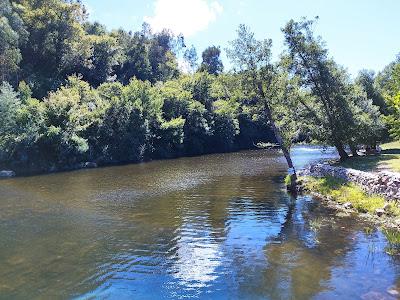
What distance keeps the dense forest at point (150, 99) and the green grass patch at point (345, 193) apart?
11.4 ft

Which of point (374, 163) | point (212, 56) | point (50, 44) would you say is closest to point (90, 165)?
point (374, 163)

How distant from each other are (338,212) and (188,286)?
12660 millimetres

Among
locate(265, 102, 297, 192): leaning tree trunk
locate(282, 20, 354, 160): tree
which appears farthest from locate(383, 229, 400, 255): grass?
locate(282, 20, 354, 160): tree

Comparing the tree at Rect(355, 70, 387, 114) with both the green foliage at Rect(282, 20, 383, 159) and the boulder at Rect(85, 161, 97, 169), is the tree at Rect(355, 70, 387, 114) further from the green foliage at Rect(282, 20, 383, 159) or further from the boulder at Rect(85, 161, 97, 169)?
the boulder at Rect(85, 161, 97, 169)

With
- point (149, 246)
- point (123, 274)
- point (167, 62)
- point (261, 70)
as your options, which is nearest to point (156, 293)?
point (123, 274)

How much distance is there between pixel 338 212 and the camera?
74.7 ft

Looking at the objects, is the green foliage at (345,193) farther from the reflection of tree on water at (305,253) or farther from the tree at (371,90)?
the tree at (371,90)

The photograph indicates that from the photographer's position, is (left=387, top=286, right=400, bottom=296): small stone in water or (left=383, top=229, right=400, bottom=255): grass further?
(left=383, top=229, right=400, bottom=255): grass

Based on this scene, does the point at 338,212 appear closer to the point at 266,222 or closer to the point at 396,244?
the point at 266,222

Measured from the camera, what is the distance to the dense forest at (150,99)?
32.0m

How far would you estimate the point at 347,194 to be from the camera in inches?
976

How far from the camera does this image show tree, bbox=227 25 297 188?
30.9m

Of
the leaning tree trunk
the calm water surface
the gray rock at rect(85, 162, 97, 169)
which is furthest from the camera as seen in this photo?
the gray rock at rect(85, 162, 97, 169)

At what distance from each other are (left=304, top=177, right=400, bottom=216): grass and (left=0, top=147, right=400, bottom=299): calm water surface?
1614mm
